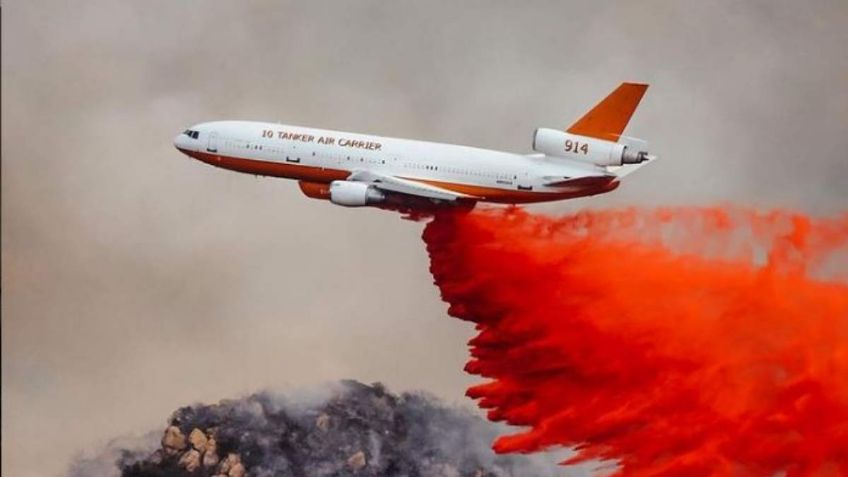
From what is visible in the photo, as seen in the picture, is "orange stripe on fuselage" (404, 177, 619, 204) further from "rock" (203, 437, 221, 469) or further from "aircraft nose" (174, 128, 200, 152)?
"rock" (203, 437, 221, 469)

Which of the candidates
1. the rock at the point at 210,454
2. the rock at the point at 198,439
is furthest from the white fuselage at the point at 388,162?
the rock at the point at 210,454

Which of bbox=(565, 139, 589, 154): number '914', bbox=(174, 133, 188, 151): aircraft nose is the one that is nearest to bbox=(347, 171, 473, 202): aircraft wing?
bbox=(565, 139, 589, 154): number '914'

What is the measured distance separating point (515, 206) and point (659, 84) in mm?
2688

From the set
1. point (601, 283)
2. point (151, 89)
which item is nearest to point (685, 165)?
point (601, 283)

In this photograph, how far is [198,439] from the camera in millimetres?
18094

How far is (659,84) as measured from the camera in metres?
18.3

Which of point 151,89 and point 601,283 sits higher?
point 151,89

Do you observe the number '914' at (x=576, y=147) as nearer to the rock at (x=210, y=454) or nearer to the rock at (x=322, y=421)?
the rock at (x=322, y=421)

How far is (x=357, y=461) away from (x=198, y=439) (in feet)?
6.74

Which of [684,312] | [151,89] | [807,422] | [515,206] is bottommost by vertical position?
[807,422]

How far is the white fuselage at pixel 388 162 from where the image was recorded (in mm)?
16891

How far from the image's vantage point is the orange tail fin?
17016mm

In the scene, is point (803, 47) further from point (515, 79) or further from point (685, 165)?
point (515, 79)

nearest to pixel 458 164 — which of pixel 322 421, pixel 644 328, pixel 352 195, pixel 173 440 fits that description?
pixel 352 195
